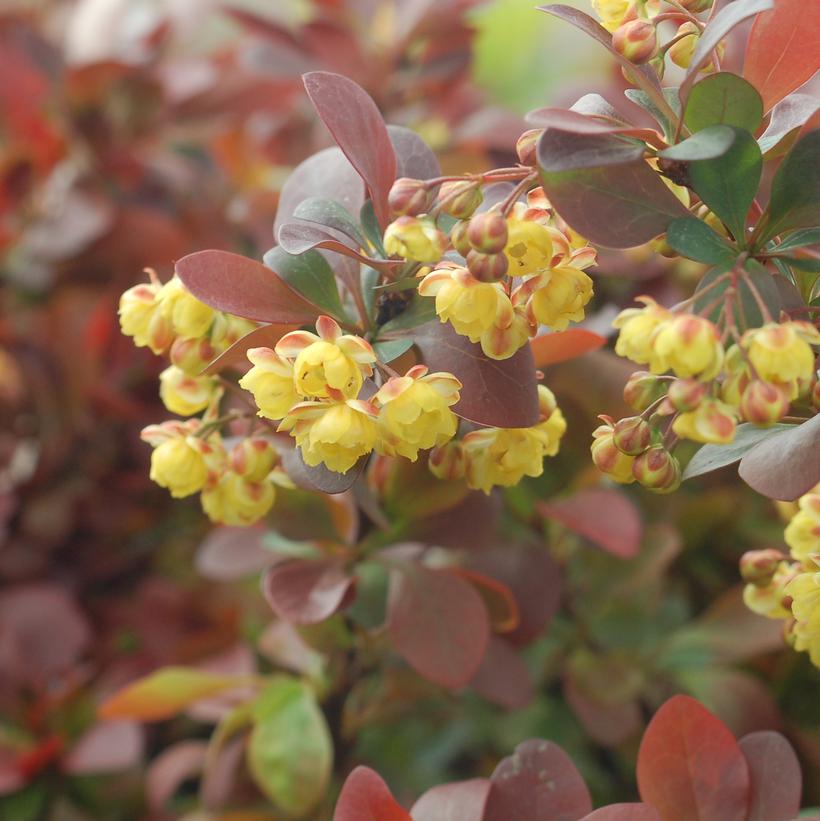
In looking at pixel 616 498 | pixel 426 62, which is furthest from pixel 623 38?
A: pixel 426 62

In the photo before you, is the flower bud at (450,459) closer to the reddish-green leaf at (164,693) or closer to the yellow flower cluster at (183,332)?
the yellow flower cluster at (183,332)

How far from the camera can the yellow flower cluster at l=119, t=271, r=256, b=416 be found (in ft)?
1.85

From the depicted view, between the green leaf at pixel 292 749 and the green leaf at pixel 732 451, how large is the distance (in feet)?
1.32

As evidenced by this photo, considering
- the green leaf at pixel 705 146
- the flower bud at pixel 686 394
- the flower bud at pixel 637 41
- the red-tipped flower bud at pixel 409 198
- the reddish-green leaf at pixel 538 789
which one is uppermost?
the flower bud at pixel 637 41

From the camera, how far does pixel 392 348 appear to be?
539mm

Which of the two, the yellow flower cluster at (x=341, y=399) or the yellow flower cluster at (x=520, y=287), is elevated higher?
the yellow flower cluster at (x=520, y=287)

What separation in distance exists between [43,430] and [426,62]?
2.16 feet

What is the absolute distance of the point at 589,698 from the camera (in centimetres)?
91

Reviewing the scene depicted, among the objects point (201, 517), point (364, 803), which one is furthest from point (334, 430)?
point (201, 517)

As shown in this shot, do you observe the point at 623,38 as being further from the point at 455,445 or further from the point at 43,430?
the point at 43,430

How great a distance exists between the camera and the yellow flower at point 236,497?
600mm

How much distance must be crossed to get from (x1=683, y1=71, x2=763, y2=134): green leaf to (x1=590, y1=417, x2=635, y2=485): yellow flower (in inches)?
6.6

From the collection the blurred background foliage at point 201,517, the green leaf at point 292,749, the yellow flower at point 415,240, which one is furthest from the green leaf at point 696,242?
the green leaf at point 292,749

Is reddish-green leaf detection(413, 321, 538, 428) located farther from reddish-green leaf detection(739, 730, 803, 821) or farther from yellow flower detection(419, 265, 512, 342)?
reddish-green leaf detection(739, 730, 803, 821)
